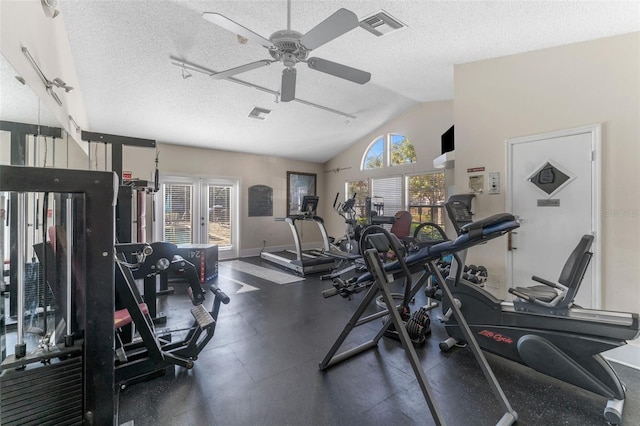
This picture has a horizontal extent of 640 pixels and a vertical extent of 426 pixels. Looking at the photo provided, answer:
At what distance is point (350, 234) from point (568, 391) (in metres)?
4.40

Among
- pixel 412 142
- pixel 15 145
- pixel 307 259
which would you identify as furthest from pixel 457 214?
pixel 412 142

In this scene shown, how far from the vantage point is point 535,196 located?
3.21m

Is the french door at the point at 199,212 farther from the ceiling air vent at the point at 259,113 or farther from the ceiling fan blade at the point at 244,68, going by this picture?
the ceiling fan blade at the point at 244,68

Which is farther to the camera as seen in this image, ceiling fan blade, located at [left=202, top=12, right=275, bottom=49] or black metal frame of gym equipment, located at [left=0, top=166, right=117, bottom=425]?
ceiling fan blade, located at [left=202, top=12, right=275, bottom=49]

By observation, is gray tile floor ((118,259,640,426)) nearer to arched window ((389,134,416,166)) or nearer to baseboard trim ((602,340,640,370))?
baseboard trim ((602,340,640,370))

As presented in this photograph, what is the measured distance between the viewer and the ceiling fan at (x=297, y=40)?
1.97 m

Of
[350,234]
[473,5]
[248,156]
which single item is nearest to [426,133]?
[350,234]

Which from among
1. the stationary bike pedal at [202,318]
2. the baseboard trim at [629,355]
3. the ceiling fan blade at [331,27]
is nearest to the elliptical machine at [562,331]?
the baseboard trim at [629,355]

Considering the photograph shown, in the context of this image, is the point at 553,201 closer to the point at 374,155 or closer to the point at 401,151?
the point at 401,151

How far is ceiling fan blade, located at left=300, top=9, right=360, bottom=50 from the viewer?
75.7 inches

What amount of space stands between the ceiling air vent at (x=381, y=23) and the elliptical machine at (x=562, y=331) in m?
2.34

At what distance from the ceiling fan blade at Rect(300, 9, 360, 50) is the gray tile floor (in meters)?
2.71

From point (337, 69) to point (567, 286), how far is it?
264 centimetres

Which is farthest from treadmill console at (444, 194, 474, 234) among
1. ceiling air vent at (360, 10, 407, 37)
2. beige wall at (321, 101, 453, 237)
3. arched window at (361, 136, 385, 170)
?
arched window at (361, 136, 385, 170)
